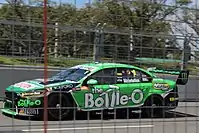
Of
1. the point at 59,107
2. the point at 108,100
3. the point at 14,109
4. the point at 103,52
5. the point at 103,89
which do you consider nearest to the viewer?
the point at 103,52

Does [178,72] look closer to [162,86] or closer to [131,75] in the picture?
[131,75]

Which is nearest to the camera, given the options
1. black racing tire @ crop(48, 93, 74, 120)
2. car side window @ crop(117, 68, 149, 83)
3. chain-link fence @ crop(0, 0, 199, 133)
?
chain-link fence @ crop(0, 0, 199, 133)

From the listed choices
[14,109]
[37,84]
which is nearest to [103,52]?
[14,109]

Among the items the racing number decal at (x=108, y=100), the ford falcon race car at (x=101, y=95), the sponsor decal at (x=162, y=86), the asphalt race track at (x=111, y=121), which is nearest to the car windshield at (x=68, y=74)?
the ford falcon race car at (x=101, y=95)

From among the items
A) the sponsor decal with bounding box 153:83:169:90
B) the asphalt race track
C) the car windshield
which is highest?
the car windshield

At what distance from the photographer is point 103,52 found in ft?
15.7

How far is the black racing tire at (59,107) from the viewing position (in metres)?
4.83

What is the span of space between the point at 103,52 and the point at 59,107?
0.77 meters

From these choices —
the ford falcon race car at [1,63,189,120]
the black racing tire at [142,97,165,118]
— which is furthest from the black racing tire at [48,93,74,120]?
the black racing tire at [142,97,165,118]

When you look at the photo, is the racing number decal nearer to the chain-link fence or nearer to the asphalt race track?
the chain-link fence

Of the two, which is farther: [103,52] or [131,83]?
[131,83]

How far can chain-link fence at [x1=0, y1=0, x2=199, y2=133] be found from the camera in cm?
431

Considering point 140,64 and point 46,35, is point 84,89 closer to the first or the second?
point 140,64

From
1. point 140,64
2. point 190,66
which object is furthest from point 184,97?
point 140,64
